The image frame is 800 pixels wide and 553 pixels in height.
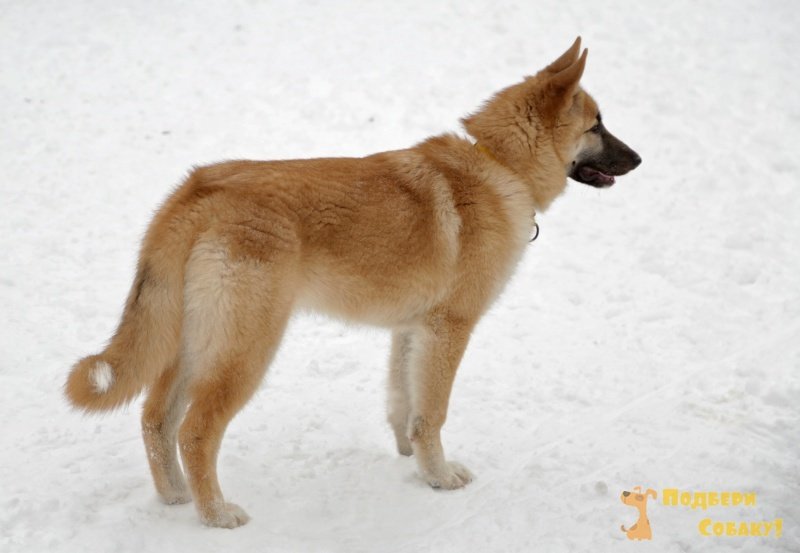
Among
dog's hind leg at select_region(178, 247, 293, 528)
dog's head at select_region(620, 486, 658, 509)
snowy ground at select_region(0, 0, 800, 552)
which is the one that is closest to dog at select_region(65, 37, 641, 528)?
dog's hind leg at select_region(178, 247, 293, 528)

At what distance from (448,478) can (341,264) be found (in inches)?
58.3

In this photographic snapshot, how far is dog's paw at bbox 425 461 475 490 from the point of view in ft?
15.4

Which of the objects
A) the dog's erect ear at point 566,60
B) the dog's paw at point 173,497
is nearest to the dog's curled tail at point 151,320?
the dog's paw at point 173,497

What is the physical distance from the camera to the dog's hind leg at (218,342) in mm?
3924

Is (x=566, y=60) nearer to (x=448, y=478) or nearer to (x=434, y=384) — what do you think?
(x=434, y=384)

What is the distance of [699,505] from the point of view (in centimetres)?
440

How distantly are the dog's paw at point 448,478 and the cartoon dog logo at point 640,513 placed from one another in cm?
93

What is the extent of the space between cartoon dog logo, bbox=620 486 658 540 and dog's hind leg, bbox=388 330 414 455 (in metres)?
1.41

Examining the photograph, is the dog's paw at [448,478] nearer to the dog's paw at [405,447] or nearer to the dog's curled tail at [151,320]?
the dog's paw at [405,447]

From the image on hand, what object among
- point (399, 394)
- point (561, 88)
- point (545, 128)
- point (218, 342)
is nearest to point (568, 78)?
point (561, 88)

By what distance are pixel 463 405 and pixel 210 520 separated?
2.16 meters

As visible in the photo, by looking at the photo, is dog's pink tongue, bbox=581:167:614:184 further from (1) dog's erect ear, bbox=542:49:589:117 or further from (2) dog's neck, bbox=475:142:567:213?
(1) dog's erect ear, bbox=542:49:589:117

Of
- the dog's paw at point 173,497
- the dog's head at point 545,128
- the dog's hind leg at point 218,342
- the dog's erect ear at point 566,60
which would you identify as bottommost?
the dog's paw at point 173,497

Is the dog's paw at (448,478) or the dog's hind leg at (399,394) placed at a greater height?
the dog's hind leg at (399,394)
